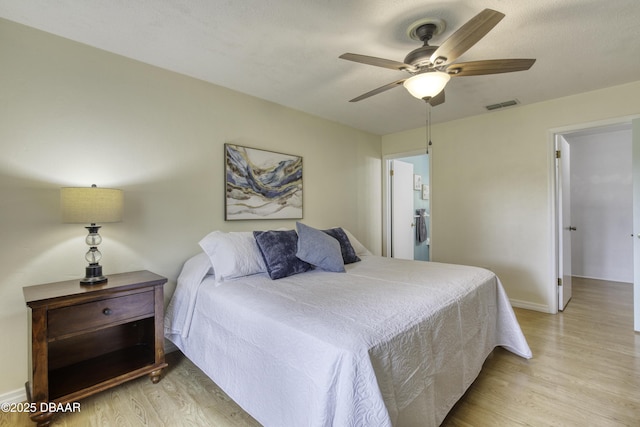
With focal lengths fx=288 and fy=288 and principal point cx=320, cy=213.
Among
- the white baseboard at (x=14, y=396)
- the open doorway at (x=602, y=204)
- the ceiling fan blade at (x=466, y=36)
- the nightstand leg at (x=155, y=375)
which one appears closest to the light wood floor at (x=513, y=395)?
the nightstand leg at (x=155, y=375)

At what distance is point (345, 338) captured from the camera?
3.82ft

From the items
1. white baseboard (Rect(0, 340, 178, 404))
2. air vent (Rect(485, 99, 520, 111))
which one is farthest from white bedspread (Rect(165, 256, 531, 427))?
air vent (Rect(485, 99, 520, 111))

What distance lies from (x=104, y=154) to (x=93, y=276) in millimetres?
870

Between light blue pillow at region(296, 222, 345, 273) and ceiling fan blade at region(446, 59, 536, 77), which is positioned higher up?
ceiling fan blade at region(446, 59, 536, 77)

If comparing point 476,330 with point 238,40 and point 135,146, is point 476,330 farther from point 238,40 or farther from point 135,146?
point 135,146

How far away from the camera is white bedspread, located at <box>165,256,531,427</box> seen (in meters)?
1.12

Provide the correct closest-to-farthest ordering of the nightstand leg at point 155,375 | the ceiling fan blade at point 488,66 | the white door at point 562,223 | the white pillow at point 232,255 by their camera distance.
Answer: the ceiling fan blade at point 488,66 → the nightstand leg at point 155,375 → the white pillow at point 232,255 → the white door at point 562,223

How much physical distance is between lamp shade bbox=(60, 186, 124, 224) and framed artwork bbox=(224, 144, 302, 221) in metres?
1.04

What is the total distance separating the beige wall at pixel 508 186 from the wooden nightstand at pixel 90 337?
11.4 ft

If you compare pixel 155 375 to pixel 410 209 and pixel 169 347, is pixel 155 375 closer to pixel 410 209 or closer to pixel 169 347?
pixel 169 347

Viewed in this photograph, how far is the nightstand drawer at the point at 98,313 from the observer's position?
158 cm

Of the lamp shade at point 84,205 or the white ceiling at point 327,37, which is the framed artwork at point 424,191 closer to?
the white ceiling at point 327,37

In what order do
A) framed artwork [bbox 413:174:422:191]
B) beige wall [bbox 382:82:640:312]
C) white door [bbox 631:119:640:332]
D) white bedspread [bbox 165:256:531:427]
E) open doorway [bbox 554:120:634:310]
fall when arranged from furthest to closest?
framed artwork [bbox 413:174:422:191] < open doorway [bbox 554:120:634:310] < beige wall [bbox 382:82:640:312] < white door [bbox 631:119:640:332] < white bedspread [bbox 165:256:531:427]

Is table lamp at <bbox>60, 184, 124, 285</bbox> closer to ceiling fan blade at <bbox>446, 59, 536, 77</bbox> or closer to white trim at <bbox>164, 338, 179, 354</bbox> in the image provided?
white trim at <bbox>164, 338, 179, 354</bbox>
